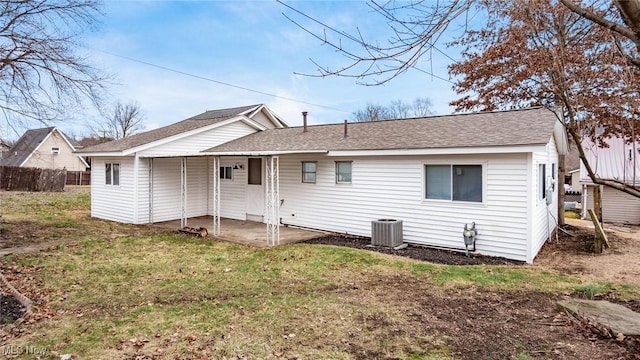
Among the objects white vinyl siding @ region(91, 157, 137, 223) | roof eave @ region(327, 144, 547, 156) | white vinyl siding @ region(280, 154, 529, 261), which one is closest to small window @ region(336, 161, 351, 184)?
white vinyl siding @ region(280, 154, 529, 261)

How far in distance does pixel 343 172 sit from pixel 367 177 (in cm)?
90

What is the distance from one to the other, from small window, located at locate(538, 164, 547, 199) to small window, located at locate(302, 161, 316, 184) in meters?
6.11

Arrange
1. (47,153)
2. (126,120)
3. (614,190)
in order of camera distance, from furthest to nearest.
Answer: (126,120)
(47,153)
(614,190)

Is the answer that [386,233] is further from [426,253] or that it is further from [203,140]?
[203,140]

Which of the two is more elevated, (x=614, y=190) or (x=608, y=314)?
(x=614, y=190)

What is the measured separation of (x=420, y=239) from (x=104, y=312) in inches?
280

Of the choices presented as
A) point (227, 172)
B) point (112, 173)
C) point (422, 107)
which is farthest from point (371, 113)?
point (112, 173)

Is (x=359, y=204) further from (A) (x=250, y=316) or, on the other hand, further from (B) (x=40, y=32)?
(B) (x=40, y=32)

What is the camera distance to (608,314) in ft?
14.8

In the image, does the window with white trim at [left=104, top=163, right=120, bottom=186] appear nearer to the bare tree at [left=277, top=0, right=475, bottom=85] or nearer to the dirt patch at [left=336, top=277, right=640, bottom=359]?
the dirt patch at [left=336, top=277, right=640, bottom=359]

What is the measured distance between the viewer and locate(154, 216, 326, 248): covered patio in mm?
10281

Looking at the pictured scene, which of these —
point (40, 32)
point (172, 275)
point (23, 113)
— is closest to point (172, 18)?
point (40, 32)

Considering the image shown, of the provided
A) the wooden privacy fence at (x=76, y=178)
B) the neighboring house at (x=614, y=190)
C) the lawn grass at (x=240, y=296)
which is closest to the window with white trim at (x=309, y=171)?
the lawn grass at (x=240, y=296)

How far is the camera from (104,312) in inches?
203
